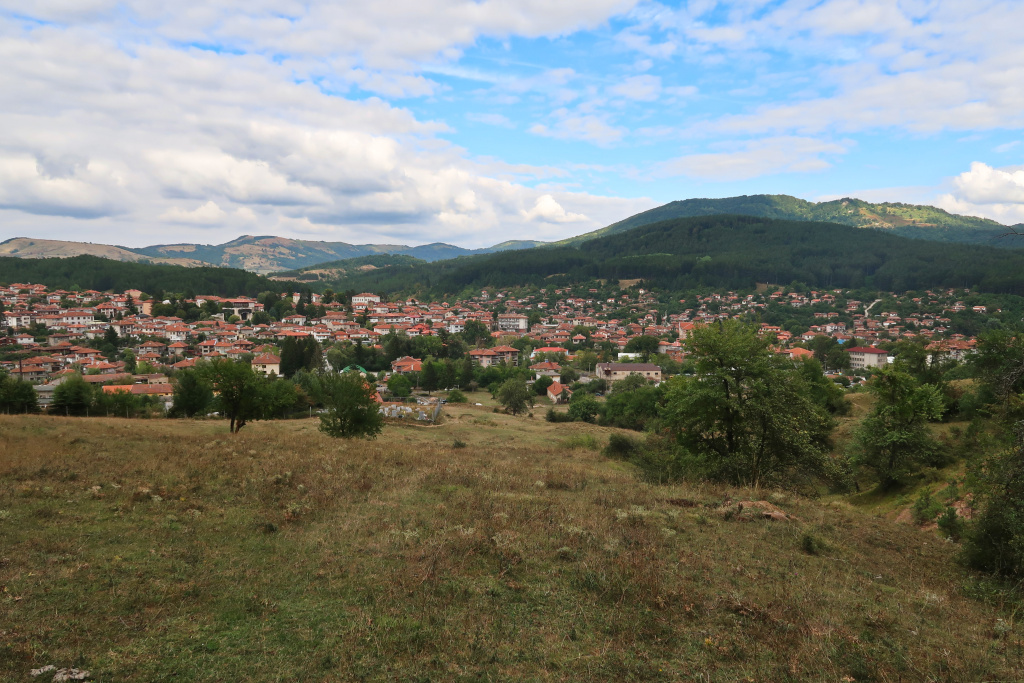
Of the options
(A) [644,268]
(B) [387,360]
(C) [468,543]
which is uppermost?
(A) [644,268]

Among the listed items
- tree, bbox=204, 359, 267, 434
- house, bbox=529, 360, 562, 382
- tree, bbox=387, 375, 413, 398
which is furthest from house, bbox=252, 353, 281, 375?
tree, bbox=204, 359, 267, 434

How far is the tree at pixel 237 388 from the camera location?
26.2 m

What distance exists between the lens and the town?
7225cm

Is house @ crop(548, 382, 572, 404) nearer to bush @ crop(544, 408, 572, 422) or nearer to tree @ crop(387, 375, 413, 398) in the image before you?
bush @ crop(544, 408, 572, 422)

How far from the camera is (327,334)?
107500mm

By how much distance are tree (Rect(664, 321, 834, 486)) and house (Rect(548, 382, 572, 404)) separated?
49.0 meters

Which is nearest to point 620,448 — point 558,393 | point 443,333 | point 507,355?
point 558,393

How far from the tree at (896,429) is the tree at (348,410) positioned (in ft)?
70.6

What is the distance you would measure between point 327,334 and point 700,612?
10931 centimetres

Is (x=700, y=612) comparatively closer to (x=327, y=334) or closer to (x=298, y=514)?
(x=298, y=514)

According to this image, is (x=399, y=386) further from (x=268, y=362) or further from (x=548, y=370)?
(x=548, y=370)

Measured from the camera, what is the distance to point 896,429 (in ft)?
61.2

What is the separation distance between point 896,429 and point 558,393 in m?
49.1

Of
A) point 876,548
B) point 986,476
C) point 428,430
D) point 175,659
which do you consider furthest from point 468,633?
point 428,430
